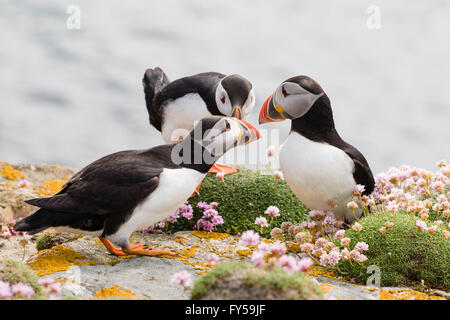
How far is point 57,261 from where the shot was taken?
5.50 m

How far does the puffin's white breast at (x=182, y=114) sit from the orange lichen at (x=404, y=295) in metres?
3.87

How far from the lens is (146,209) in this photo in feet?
17.7

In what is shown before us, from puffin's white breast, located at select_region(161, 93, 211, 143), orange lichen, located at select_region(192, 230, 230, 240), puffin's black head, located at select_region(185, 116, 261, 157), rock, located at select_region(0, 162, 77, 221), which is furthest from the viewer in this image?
rock, located at select_region(0, 162, 77, 221)

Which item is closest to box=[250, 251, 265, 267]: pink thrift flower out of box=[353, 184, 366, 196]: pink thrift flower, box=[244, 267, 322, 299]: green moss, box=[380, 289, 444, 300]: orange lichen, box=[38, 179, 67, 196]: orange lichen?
box=[244, 267, 322, 299]: green moss

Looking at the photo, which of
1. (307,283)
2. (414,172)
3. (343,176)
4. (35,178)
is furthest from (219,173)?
(35,178)

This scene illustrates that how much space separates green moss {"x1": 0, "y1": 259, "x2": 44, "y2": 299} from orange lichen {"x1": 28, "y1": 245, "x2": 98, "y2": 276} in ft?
1.70

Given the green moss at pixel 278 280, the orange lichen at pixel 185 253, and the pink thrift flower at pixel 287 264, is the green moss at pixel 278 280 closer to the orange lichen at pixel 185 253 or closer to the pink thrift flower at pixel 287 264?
the pink thrift flower at pixel 287 264

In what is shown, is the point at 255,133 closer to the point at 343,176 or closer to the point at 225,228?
the point at 343,176

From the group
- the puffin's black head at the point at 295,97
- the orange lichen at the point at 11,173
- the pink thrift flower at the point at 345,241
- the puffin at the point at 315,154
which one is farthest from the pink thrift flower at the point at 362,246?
the orange lichen at the point at 11,173

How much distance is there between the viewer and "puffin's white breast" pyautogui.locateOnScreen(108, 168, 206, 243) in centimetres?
541

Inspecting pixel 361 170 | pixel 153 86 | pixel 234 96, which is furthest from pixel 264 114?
pixel 153 86

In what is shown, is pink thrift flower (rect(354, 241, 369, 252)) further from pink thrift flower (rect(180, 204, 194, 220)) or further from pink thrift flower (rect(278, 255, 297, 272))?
pink thrift flower (rect(180, 204, 194, 220))

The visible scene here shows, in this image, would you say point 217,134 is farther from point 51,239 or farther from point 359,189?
point 51,239

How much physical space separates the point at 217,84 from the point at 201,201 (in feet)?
5.77
